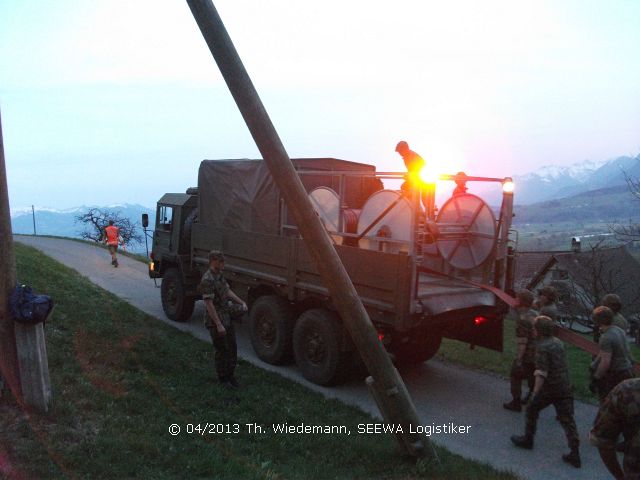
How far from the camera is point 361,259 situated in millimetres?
6727

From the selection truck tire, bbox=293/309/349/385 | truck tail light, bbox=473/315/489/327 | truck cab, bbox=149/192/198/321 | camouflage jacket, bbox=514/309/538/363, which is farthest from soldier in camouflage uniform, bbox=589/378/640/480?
truck cab, bbox=149/192/198/321

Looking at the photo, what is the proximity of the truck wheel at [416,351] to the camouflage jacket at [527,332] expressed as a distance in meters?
1.97

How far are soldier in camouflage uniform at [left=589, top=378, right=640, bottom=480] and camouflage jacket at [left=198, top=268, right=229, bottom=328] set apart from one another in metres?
4.37

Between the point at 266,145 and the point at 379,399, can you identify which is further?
the point at 379,399

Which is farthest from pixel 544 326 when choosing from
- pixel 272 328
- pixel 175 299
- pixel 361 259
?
pixel 175 299

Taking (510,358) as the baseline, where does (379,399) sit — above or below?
above

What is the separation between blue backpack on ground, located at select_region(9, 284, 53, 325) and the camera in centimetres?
454

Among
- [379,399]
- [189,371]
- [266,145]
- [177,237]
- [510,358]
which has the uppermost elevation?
[266,145]

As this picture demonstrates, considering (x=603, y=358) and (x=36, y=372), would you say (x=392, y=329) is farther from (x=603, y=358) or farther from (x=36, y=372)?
(x=36, y=372)

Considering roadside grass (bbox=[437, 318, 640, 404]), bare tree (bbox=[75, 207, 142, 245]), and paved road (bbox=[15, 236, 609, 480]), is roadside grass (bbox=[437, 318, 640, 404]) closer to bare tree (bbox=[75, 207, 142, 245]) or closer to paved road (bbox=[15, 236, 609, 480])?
paved road (bbox=[15, 236, 609, 480])

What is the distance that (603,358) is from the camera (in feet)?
16.8

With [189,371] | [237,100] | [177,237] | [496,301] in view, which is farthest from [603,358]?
[177,237]

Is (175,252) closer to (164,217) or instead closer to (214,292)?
(164,217)

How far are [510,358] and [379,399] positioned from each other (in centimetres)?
521
